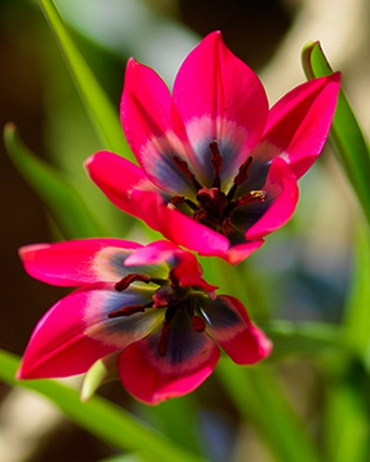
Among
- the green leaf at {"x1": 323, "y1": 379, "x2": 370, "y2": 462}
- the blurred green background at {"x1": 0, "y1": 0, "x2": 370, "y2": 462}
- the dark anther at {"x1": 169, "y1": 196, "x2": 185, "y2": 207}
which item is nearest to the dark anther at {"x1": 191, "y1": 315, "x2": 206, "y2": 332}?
the dark anther at {"x1": 169, "y1": 196, "x2": 185, "y2": 207}

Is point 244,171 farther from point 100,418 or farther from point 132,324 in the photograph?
point 100,418

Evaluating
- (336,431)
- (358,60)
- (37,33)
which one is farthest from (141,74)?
(37,33)

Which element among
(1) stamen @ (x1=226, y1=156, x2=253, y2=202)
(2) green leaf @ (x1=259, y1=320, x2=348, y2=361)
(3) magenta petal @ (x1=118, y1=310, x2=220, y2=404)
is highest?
(1) stamen @ (x1=226, y1=156, x2=253, y2=202)

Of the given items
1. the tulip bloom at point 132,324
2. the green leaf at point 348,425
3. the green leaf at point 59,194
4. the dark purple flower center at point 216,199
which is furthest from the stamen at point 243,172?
the green leaf at point 348,425

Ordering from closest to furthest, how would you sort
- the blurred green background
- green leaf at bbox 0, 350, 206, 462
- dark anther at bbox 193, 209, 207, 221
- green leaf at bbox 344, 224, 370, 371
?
dark anther at bbox 193, 209, 207, 221 < green leaf at bbox 0, 350, 206, 462 < green leaf at bbox 344, 224, 370, 371 < the blurred green background

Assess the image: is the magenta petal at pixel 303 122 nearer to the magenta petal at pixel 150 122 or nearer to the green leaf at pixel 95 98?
the magenta petal at pixel 150 122

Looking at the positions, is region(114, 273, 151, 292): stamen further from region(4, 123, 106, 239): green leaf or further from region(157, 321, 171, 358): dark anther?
region(4, 123, 106, 239): green leaf

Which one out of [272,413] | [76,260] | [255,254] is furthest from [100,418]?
[255,254]
